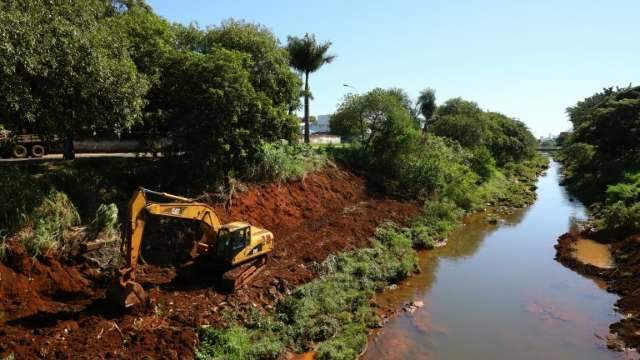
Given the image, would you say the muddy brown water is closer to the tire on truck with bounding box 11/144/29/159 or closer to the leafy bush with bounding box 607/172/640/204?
the leafy bush with bounding box 607/172/640/204

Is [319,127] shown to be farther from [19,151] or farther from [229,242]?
[229,242]

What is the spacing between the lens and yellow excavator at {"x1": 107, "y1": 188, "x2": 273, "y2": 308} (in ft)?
36.1

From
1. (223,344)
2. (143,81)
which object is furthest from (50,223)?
(223,344)

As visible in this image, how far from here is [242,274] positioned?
544 inches

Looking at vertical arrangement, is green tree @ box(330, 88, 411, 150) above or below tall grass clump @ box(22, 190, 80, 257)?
above

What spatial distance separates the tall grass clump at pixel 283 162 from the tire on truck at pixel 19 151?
10477 millimetres

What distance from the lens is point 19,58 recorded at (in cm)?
1060

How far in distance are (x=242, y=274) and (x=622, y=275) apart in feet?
47.6

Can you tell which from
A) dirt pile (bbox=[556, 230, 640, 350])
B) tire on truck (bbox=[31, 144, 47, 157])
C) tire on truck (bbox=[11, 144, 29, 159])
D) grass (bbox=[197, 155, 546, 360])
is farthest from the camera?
tire on truck (bbox=[31, 144, 47, 157])

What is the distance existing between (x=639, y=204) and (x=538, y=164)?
171ft

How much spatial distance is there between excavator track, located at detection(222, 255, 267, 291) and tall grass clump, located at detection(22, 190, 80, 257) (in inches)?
174

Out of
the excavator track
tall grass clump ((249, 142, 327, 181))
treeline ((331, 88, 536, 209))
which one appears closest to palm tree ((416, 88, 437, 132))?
treeline ((331, 88, 536, 209))

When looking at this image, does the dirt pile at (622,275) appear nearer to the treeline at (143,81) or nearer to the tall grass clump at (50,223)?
the treeline at (143,81)

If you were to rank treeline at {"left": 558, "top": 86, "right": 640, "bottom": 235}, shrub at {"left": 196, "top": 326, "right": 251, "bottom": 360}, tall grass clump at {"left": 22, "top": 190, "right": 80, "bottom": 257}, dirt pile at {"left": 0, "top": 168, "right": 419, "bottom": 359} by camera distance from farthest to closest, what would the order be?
treeline at {"left": 558, "top": 86, "right": 640, "bottom": 235}, tall grass clump at {"left": 22, "top": 190, "right": 80, "bottom": 257}, shrub at {"left": 196, "top": 326, "right": 251, "bottom": 360}, dirt pile at {"left": 0, "top": 168, "right": 419, "bottom": 359}
